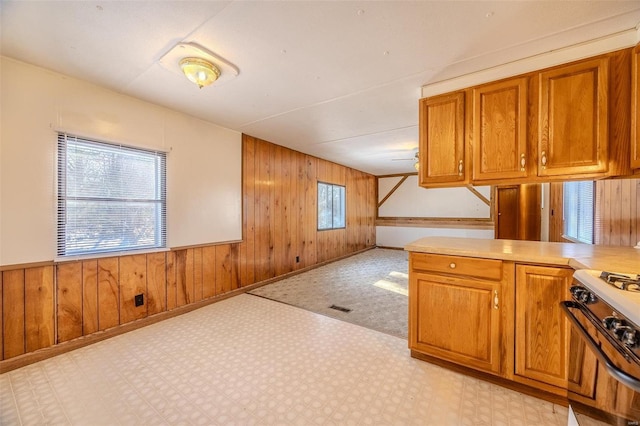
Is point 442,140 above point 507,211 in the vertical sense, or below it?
above

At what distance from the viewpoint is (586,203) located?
2906mm

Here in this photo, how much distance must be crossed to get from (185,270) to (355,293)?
2331 millimetres

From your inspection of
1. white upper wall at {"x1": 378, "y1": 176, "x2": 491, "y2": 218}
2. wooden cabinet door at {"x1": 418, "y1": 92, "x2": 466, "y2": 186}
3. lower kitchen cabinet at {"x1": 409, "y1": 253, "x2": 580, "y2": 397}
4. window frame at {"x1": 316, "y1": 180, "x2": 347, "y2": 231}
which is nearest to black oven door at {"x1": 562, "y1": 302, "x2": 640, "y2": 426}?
lower kitchen cabinet at {"x1": 409, "y1": 253, "x2": 580, "y2": 397}

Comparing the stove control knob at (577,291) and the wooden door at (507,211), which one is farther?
the wooden door at (507,211)

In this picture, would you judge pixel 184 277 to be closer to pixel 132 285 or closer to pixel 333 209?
pixel 132 285

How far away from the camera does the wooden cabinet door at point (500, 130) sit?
191 cm

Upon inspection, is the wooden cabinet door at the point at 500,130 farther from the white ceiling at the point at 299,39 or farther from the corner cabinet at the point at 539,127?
the white ceiling at the point at 299,39

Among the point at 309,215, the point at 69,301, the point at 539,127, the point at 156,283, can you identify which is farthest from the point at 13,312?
the point at 539,127

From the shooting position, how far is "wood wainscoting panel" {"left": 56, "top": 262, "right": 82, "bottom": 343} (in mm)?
2184

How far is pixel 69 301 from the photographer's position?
223 cm

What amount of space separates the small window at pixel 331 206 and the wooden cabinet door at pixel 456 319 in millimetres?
3760

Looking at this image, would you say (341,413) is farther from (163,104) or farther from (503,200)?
(503,200)

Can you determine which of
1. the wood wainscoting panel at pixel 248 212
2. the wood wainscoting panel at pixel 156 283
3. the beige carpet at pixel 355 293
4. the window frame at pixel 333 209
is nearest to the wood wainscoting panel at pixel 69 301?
the wood wainscoting panel at pixel 156 283

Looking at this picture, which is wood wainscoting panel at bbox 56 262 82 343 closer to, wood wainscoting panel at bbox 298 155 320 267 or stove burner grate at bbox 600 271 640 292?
wood wainscoting panel at bbox 298 155 320 267
